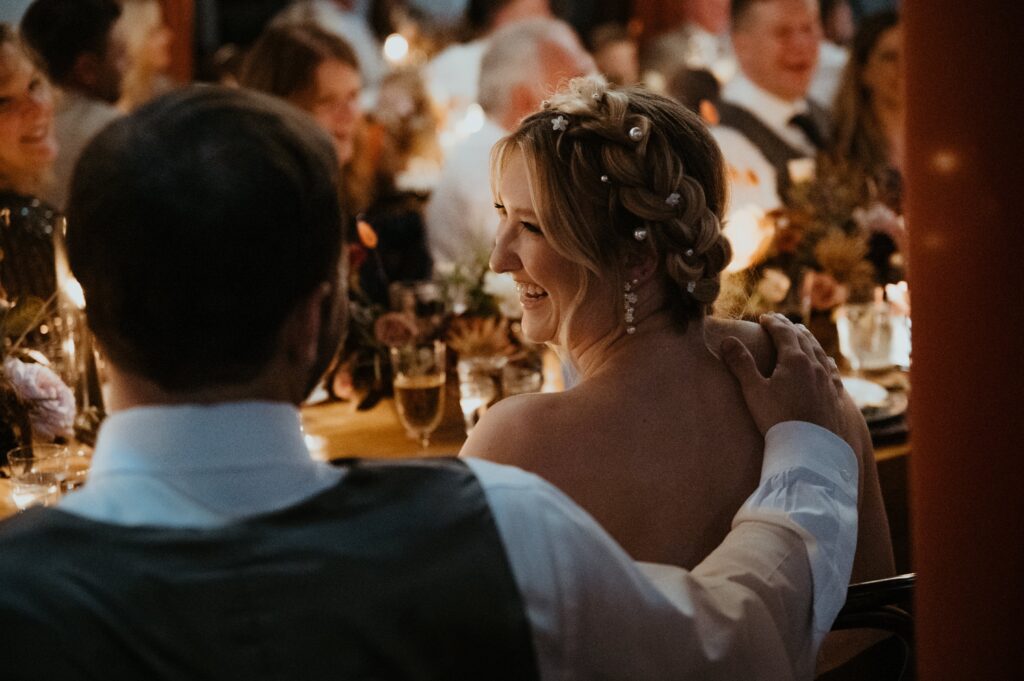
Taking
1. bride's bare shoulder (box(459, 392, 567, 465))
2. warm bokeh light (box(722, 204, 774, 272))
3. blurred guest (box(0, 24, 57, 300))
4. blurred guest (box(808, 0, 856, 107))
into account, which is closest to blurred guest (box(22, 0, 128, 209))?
blurred guest (box(0, 24, 57, 300))

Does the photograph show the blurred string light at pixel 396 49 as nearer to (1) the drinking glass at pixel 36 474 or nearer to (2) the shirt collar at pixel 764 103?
(2) the shirt collar at pixel 764 103

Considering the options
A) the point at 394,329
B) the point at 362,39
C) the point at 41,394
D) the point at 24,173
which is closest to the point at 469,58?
the point at 362,39

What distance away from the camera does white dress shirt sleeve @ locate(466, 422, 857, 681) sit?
107 cm

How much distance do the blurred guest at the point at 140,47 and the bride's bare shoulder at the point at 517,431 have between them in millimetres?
3440

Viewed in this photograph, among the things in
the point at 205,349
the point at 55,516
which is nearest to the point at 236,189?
the point at 205,349

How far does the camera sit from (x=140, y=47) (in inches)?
188

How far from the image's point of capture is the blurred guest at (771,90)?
209 inches

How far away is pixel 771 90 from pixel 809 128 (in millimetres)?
261

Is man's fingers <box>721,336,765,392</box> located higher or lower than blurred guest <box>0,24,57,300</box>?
lower

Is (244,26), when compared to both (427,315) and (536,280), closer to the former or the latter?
(427,315)

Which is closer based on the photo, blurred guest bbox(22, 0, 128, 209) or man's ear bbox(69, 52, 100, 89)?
blurred guest bbox(22, 0, 128, 209)

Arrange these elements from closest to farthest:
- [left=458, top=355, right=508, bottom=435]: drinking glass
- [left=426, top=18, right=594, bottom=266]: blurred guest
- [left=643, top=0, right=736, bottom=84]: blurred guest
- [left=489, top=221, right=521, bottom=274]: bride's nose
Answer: [left=489, top=221, right=521, bottom=274]: bride's nose, [left=458, top=355, right=508, bottom=435]: drinking glass, [left=426, top=18, right=594, bottom=266]: blurred guest, [left=643, top=0, right=736, bottom=84]: blurred guest

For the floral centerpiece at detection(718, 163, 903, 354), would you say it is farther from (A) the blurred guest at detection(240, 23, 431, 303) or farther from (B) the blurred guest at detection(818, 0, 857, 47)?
(B) the blurred guest at detection(818, 0, 857, 47)

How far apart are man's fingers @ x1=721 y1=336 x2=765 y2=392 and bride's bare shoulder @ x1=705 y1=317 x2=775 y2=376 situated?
0.12ft
